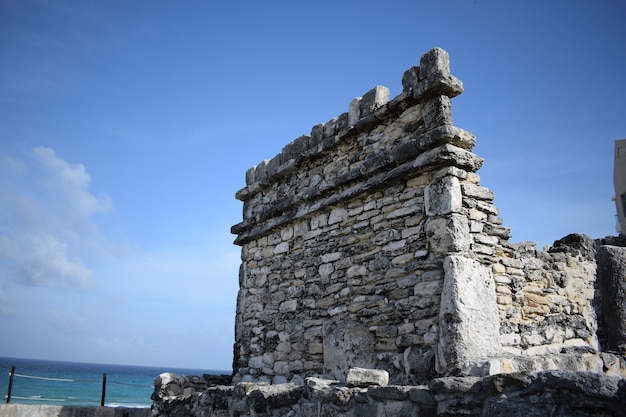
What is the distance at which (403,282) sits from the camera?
5184mm

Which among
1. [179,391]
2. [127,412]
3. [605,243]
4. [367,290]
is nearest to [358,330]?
[367,290]

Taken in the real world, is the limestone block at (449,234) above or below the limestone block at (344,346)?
above

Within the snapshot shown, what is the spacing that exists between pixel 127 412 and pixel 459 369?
22.3 ft

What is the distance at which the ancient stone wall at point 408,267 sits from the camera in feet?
15.5

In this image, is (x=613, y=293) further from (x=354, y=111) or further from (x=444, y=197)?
(x=354, y=111)

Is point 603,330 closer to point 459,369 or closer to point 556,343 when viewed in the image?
point 556,343

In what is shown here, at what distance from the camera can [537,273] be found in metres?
5.52

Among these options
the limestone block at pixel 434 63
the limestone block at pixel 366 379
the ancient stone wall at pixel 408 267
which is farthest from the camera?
the limestone block at pixel 434 63

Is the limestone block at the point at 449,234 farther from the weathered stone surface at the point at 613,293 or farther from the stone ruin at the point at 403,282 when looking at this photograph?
the weathered stone surface at the point at 613,293

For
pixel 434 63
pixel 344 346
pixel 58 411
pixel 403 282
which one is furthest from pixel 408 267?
pixel 58 411

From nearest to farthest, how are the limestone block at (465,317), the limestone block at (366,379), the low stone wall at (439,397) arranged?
the low stone wall at (439,397), the limestone block at (366,379), the limestone block at (465,317)

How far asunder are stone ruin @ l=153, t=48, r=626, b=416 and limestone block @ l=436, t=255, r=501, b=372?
0.01 metres

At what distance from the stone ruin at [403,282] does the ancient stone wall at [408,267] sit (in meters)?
0.02

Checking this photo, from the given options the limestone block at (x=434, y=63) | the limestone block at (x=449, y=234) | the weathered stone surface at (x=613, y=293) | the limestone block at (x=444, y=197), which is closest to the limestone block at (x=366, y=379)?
the limestone block at (x=449, y=234)
